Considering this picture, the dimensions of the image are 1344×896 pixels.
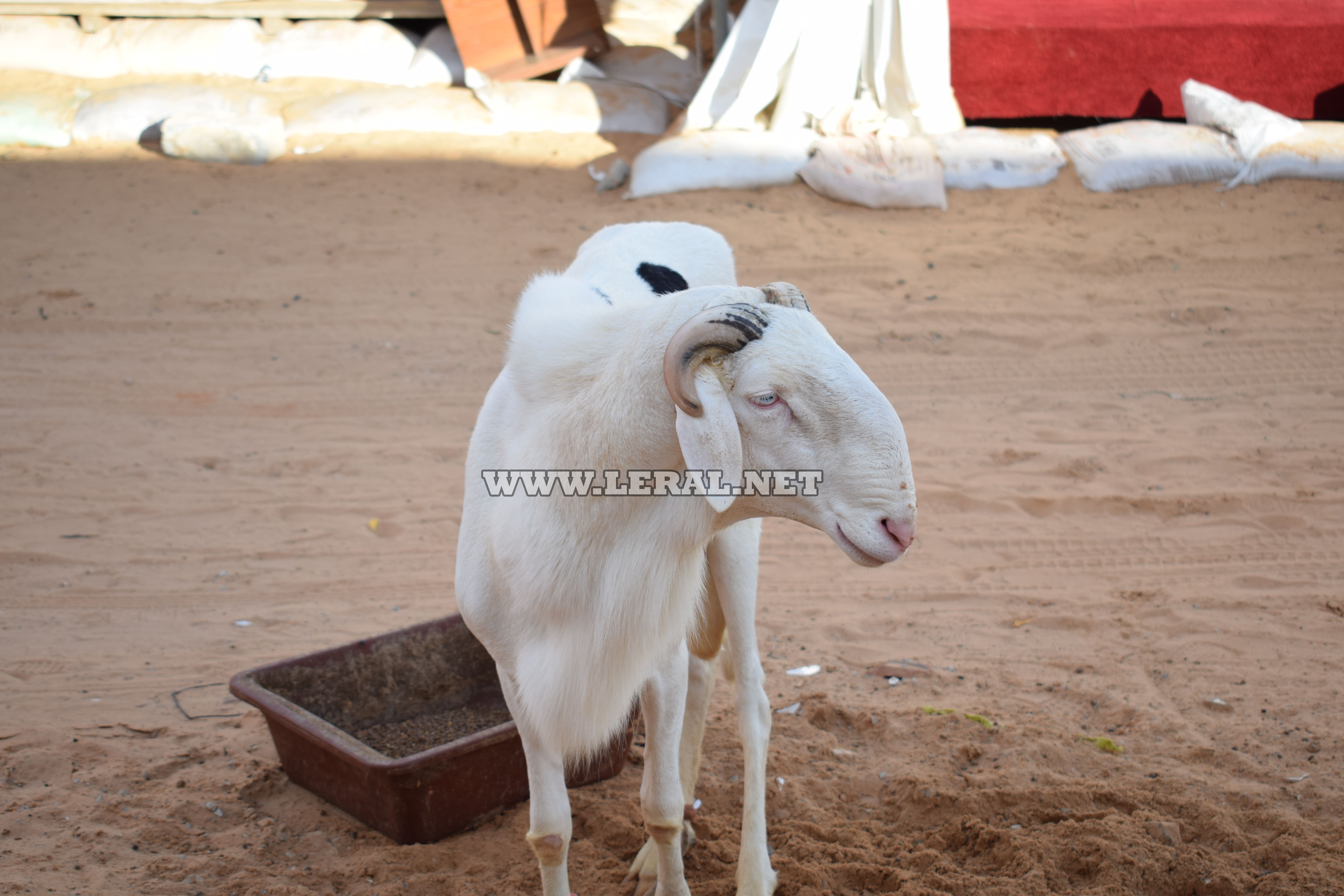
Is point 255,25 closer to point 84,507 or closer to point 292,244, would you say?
point 292,244

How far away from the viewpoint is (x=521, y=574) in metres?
2.35

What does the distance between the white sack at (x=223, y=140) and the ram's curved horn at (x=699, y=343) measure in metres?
8.97

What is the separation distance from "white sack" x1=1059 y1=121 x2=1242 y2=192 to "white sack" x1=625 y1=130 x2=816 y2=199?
244 cm

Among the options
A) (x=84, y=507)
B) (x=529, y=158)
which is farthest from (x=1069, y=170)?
(x=84, y=507)

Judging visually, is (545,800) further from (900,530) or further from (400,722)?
(900,530)

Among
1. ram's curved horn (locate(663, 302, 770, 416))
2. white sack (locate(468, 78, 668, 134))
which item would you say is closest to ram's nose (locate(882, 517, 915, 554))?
ram's curved horn (locate(663, 302, 770, 416))

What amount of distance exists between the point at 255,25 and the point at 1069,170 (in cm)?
864

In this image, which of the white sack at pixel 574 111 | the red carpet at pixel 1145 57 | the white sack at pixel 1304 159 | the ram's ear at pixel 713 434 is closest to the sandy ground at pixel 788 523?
the white sack at pixel 1304 159

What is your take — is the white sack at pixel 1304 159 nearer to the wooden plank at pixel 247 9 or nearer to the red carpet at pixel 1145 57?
the red carpet at pixel 1145 57

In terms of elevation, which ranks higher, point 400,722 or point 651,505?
point 651,505

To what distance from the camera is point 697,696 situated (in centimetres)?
327

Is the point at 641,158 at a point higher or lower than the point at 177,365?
higher

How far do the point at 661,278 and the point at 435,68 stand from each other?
28.9 feet

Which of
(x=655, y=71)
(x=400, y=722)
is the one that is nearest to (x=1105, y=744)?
(x=400, y=722)
